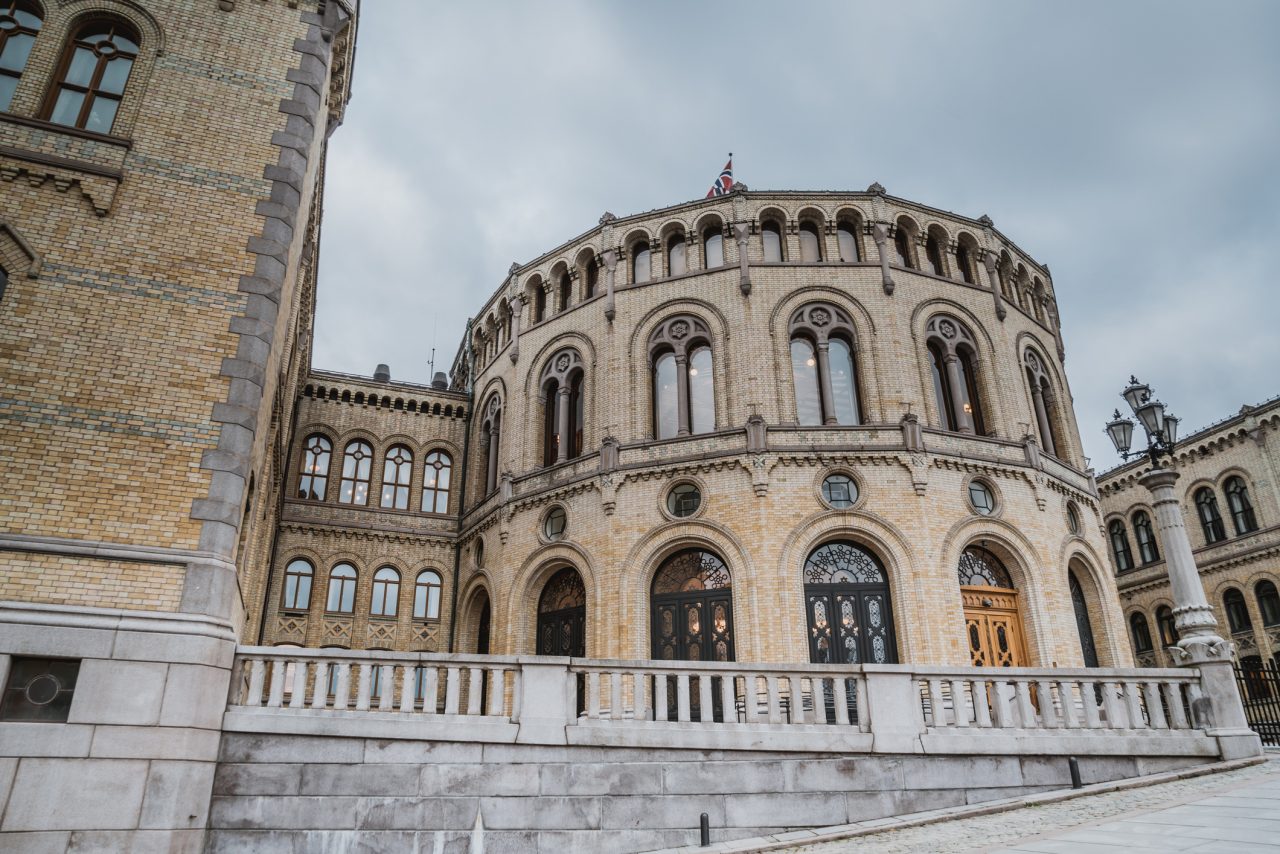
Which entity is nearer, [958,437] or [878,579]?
[878,579]

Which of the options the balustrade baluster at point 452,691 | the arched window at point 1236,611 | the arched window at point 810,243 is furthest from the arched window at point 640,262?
the arched window at point 1236,611

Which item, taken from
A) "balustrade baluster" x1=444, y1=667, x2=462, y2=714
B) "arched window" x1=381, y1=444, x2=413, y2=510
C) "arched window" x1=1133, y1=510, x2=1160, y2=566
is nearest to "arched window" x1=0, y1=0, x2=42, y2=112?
"balustrade baluster" x1=444, y1=667, x2=462, y2=714

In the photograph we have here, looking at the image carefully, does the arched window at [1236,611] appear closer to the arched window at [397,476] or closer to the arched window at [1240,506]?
the arched window at [1240,506]

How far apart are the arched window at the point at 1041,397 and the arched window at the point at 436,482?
58.4ft

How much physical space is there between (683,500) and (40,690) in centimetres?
1384

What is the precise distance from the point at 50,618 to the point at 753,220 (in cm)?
1824

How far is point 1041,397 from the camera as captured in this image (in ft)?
77.9

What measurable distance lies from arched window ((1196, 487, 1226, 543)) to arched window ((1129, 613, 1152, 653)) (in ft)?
16.5

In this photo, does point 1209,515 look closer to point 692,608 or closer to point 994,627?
point 994,627

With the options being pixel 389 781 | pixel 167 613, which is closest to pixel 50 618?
pixel 167 613

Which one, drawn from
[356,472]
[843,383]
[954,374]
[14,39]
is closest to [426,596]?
[356,472]

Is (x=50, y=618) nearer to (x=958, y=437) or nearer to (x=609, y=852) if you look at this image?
(x=609, y=852)

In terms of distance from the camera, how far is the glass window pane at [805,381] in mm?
20812

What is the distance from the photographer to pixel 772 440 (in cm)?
1977
